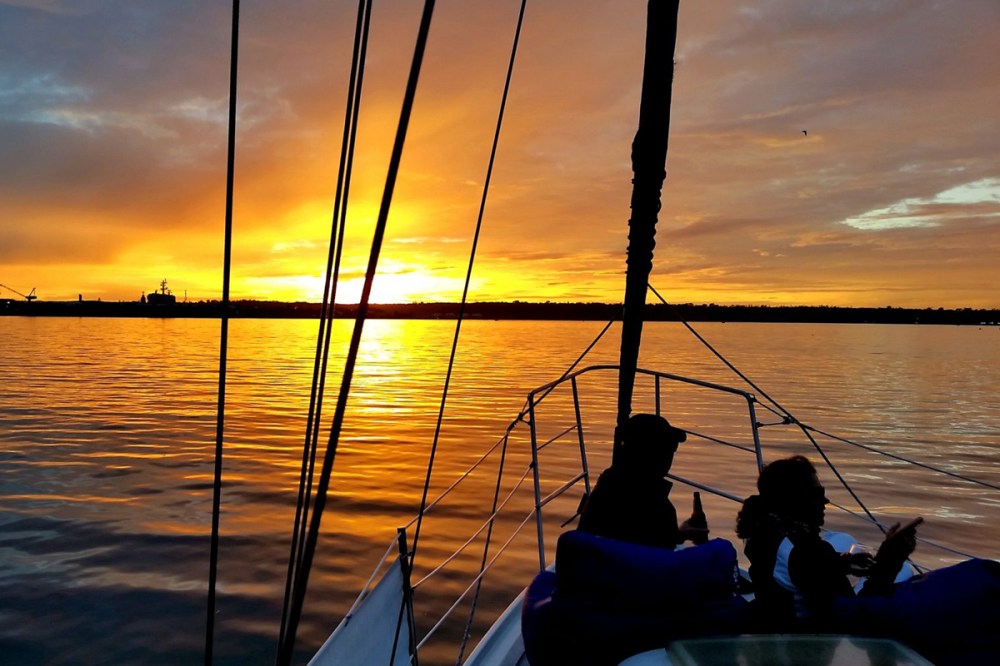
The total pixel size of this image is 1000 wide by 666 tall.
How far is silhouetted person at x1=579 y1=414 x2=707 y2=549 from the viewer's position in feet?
10.7

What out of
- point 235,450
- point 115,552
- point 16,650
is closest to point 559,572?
point 16,650

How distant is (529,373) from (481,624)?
27642 mm

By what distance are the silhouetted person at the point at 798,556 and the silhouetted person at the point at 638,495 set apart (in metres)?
0.37

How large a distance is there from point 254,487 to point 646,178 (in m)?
8.88

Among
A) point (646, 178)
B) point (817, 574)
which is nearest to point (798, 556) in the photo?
point (817, 574)

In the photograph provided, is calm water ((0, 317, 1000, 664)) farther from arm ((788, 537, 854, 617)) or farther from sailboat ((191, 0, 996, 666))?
arm ((788, 537, 854, 617))

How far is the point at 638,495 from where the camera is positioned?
3.30m

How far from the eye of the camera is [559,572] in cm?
279

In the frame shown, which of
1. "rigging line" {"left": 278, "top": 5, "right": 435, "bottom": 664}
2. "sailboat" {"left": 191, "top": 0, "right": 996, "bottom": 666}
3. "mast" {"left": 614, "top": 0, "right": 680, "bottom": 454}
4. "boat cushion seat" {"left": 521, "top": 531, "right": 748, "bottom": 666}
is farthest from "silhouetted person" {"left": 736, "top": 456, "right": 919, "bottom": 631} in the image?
"rigging line" {"left": 278, "top": 5, "right": 435, "bottom": 664}

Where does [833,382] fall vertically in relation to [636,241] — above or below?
below

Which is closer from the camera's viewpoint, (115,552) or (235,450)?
(115,552)

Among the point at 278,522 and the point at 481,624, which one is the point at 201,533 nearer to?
the point at 278,522

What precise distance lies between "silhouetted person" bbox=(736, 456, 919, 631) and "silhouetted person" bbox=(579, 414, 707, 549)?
0.37 metres

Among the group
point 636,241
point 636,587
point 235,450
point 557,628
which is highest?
point 636,241
